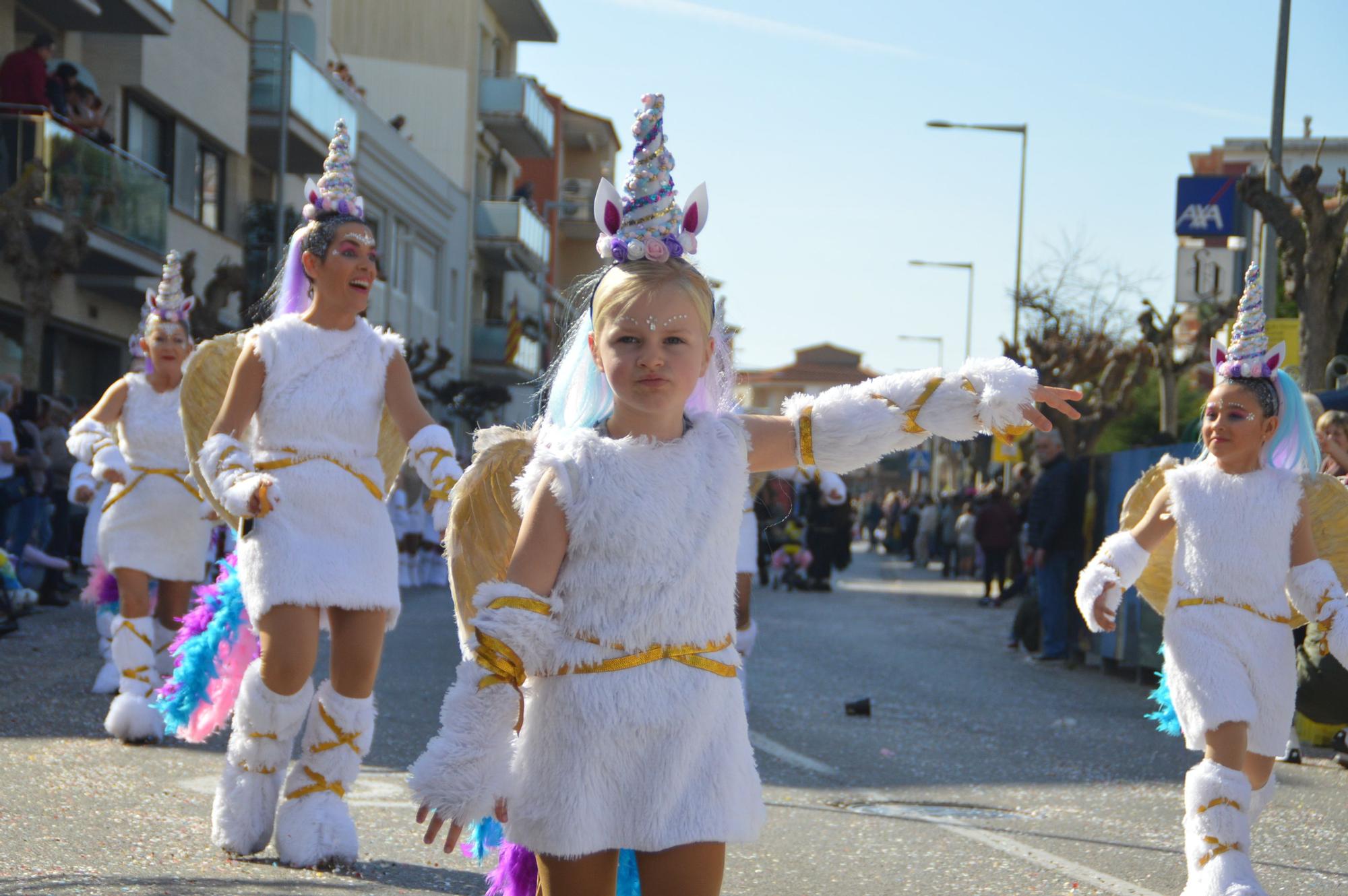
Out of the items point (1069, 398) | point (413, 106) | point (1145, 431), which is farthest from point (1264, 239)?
point (413, 106)

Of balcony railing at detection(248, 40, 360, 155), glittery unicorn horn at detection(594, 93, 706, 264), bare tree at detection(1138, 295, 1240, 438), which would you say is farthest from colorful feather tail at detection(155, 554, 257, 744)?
balcony railing at detection(248, 40, 360, 155)

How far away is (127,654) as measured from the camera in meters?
8.07

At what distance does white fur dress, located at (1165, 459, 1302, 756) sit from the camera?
5.56 m

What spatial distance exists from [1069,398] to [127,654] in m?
5.60

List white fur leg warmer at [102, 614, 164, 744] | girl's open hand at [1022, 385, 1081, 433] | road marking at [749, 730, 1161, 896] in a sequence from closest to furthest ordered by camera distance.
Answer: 1. girl's open hand at [1022, 385, 1081, 433]
2. road marking at [749, 730, 1161, 896]
3. white fur leg warmer at [102, 614, 164, 744]

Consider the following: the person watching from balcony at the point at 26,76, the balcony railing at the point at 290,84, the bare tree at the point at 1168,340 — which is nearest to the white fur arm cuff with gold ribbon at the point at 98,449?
the person watching from balcony at the point at 26,76

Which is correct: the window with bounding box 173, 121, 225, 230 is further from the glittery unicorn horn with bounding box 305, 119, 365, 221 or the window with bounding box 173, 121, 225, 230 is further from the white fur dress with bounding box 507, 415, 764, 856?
the white fur dress with bounding box 507, 415, 764, 856

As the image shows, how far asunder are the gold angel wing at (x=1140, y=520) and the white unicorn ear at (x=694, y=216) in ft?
9.94

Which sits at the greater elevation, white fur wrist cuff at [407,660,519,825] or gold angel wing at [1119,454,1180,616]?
gold angel wing at [1119,454,1180,616]

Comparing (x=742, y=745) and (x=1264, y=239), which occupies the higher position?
(x=1264, y=239)

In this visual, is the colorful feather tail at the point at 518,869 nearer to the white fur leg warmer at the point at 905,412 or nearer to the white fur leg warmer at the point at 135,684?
the white fur leg warmer at the point at 905,412

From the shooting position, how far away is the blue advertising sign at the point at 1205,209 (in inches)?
683

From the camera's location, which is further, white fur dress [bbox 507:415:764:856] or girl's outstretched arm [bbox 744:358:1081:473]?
girl's outstretched arm [bbox 744:358:1081:473]

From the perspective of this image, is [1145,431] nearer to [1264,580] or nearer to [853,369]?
[1264,580]
